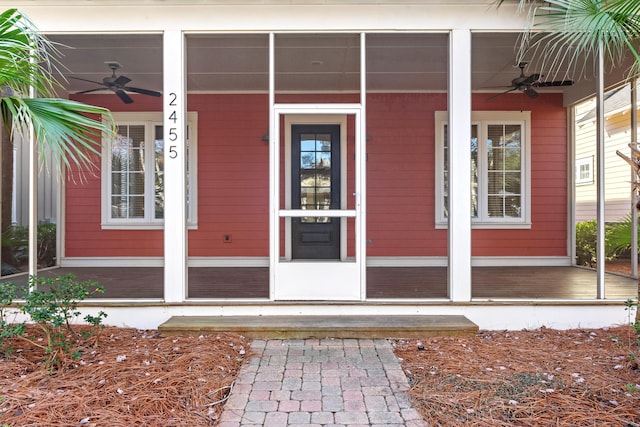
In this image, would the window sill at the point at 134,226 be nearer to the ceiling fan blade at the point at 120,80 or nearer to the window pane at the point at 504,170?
the ceiling fan blade at the point at 120,80

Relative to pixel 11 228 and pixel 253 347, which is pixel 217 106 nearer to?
pixel 11 228

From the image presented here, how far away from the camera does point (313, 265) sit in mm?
3992

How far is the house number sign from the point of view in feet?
12.7

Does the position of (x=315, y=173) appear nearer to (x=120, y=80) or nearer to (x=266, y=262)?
(x=266, y=262)

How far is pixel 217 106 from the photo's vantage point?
6824 mm

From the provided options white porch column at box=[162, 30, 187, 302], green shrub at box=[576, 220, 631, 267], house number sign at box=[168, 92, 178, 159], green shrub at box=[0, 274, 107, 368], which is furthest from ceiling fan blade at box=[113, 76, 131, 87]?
green shrub at box=[576, 220, 631, 267]

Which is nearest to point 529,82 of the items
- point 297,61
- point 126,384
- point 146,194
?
point 297,61

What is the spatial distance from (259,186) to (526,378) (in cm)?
493

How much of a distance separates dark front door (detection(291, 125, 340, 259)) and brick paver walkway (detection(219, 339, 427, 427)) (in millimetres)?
920

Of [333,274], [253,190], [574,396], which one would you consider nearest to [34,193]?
[333,274]

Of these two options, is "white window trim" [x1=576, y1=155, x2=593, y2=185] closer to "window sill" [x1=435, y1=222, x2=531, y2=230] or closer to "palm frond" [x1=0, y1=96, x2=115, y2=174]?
"window sill" [x1=435, y1=222, x2=531, y2=230]

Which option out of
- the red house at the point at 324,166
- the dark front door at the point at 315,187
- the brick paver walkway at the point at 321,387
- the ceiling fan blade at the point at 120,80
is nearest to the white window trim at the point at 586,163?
the red house at the point at 324,166

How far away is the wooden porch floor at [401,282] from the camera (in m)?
4.39

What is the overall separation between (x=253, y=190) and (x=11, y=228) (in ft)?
11.1
